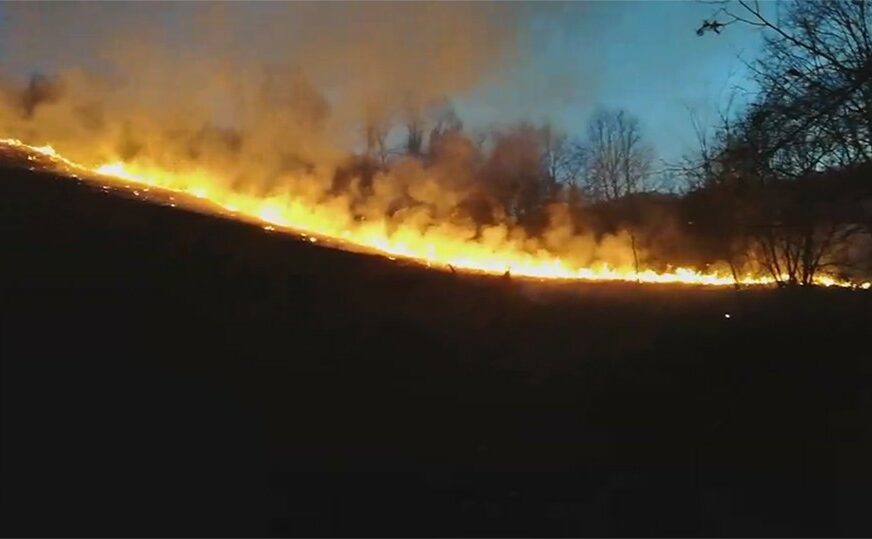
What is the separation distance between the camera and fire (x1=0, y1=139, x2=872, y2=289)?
44.0 feet

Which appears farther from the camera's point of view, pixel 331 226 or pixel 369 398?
pixel 331 226

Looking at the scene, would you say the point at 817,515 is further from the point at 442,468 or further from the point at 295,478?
the point at 295,478

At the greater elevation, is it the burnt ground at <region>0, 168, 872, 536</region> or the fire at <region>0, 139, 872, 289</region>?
the fire at <region>0, 139, 872, 289</region>

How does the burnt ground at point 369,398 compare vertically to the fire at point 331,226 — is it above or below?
below

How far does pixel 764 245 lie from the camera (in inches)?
713

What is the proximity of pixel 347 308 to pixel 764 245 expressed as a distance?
11250 mm

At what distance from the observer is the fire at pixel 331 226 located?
13.4 meters

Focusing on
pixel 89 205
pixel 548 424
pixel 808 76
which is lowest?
pixel 548 424

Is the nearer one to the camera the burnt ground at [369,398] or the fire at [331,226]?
the burnt ground at [369,398]

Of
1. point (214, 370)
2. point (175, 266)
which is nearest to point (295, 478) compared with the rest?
point (214, 370)

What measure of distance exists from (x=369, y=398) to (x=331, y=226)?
675 centimetres

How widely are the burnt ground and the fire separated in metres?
A: 1.35

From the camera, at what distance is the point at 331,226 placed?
1482 cm

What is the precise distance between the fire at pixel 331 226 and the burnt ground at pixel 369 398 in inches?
53.3
